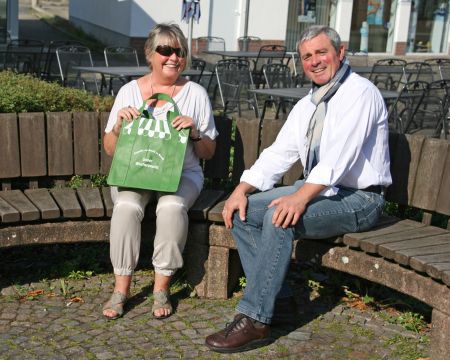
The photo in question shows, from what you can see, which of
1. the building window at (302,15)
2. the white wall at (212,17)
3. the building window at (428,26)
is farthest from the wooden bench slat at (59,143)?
the building window at (428,26)

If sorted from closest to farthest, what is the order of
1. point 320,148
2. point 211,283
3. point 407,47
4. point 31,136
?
point 320,148 → point 211,283 → point 31,136 → point 407,47

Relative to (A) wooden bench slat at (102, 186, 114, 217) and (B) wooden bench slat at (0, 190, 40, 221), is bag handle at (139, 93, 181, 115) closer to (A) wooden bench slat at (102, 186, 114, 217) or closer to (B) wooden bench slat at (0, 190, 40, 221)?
(A) wooden bench slat at (102, 186, 114, 217)

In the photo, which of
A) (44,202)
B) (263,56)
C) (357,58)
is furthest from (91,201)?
(357,58)

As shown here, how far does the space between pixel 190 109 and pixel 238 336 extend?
4.37 feet

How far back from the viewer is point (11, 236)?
4.64m

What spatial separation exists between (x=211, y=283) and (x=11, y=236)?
1115 millimetres

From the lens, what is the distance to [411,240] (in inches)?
171

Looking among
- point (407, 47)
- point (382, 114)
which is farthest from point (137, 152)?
point (407, 47)

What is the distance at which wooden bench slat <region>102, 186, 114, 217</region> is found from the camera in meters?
4.77

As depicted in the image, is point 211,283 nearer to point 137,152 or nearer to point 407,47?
point 137,152

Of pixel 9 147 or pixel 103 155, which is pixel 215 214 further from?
pixel 9 147

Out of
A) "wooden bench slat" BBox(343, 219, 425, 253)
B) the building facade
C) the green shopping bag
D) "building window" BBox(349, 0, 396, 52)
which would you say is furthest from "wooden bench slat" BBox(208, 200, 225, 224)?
"building window" BBox(349, 0, 396, 52)

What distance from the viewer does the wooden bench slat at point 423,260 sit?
4016 millimetres

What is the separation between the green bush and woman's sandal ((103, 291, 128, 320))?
142 cm
